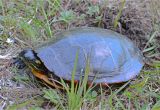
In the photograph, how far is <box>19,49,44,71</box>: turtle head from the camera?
207 cm

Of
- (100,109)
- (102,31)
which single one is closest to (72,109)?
(100,109)

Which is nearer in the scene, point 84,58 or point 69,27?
point 84,58

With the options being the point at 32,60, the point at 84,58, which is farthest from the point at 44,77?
the point at 84,58

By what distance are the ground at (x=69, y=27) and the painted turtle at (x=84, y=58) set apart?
0.08 meters

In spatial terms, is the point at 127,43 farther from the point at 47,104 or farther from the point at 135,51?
the point at 47,104

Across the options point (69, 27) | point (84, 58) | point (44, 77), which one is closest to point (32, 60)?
point (44, 77)

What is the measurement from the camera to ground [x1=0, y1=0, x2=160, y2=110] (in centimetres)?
199

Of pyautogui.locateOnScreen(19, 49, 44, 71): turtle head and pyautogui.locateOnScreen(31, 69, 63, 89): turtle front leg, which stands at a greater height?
pyautogui.locateOnScreen(19, 49, 44, 71): turtle head

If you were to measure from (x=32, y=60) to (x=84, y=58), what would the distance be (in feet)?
0.89

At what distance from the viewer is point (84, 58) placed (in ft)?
6.70

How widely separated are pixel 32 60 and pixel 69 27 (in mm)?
592

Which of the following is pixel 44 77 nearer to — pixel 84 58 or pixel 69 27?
pixel 84 58

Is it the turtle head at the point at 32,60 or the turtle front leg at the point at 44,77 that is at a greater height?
the turtle head at the point at 32,60

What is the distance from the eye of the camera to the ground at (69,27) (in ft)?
6.51
